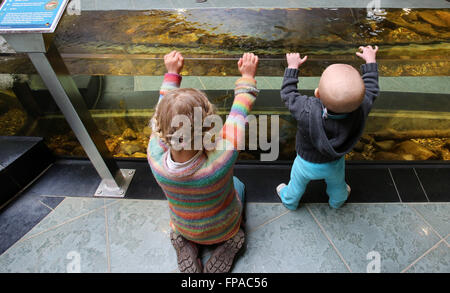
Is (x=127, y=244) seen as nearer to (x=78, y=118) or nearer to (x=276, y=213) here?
(x=78, y=118)

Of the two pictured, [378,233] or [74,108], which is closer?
[74,108]

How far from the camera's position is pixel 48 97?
5.89ft

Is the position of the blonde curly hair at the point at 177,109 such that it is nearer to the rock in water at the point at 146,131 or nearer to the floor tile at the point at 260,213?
the floor tile at the point at 260,213

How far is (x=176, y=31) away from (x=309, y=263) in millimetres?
1847

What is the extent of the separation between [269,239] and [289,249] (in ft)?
0.45

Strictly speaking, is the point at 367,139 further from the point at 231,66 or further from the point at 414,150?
the point at 231,66

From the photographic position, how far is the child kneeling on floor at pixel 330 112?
97 cm

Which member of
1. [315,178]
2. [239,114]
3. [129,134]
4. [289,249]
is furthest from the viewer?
[129,134]

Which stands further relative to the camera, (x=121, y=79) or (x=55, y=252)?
(x=121, y=79)

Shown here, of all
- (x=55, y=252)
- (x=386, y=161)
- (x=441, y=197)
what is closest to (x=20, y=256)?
(x=55, y=252)

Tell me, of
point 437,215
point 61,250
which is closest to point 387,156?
point 437,215

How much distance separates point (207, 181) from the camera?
3.12 ft
